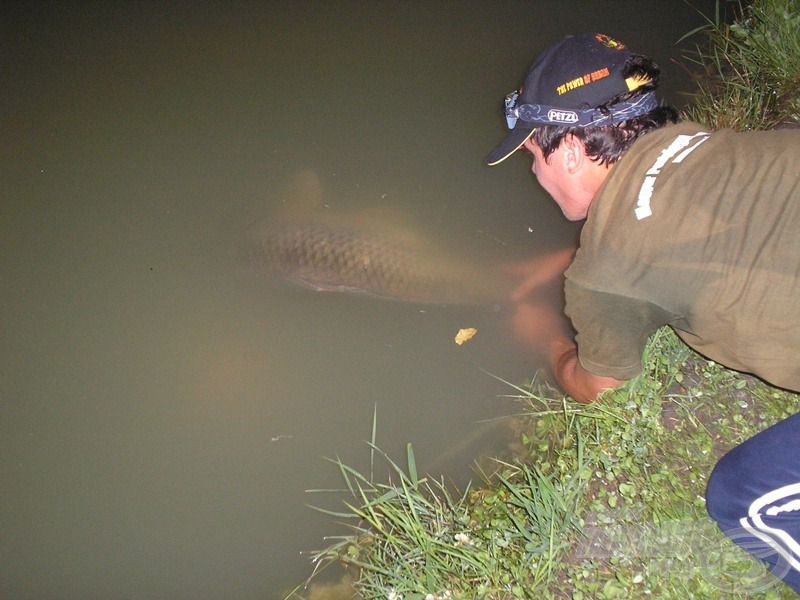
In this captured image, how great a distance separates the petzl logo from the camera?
1.83 m

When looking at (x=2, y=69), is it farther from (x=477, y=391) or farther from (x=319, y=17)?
(x=477, y=391)

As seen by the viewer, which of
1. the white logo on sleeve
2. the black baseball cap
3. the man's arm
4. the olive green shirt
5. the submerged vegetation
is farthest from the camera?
the man's arm

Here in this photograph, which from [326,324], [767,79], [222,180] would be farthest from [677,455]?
[222,180]

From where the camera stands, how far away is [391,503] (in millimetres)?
2432

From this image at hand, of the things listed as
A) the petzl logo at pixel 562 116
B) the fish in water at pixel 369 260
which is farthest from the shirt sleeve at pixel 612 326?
the fish in water at pixel 369 260

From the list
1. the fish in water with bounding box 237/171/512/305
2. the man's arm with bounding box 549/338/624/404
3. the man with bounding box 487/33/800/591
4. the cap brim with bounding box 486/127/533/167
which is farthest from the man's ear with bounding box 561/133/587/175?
the fish in water with bounding box 237/171/512/305

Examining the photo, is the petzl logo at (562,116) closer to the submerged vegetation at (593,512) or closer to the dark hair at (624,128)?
the dark hair at (624,128)

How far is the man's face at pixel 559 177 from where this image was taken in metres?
1.94

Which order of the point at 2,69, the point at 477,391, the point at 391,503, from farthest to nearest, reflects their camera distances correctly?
the point at 2,69 → the point at 477,391 → the point at 391,503

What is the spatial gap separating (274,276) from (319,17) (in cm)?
191

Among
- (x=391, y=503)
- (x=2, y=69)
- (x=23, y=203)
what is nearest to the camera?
(x=391, y=503)

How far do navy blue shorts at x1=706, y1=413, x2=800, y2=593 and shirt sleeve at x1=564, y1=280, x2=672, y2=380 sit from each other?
37cm

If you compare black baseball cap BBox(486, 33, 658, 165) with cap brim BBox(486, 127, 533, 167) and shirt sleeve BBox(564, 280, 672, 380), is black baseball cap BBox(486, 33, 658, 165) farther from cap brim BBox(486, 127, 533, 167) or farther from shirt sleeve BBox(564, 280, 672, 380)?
shirt sleeve BBox(564, 280, 672, 380)

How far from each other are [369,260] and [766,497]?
7.05 feet
